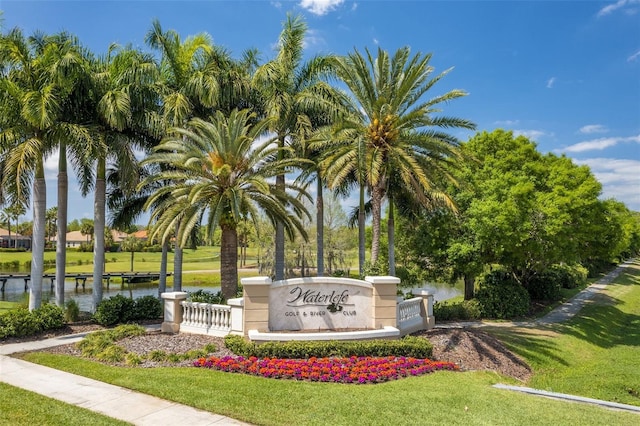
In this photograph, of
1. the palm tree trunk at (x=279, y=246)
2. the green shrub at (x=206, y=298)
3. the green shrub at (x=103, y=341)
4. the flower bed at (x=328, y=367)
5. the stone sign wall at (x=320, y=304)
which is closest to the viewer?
the flower bed at (x=328, y=367)

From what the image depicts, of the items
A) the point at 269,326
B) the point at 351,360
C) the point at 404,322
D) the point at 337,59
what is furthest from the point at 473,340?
the point at 337,59

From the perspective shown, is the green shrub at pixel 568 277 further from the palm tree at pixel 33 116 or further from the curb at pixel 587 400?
the palm tree at pixel 33 116

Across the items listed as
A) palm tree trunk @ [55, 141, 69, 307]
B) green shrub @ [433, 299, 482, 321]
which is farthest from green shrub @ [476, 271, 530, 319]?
palm tree trunk @ [55, 141, 69, 307]

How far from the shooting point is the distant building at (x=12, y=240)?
93.6 metres

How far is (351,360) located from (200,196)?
26.4ft

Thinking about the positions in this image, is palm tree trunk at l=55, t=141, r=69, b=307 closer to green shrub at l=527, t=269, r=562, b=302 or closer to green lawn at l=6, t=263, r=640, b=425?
green lawn at l=6, t=263, r=640, b=425

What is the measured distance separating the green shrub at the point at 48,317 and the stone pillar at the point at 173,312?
3670 mm

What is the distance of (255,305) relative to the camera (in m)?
13.5

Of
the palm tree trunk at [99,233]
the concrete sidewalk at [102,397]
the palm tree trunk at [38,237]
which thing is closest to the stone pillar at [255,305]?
the concrete sidewalk at [102,397]

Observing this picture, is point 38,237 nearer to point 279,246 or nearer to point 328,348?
point 279,246

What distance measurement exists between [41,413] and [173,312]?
7377mm

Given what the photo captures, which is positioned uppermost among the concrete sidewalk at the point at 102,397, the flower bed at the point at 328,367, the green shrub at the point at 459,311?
the concrete sidewalk at the point at 102,397

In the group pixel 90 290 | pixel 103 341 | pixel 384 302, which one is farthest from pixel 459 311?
pixel 90 290

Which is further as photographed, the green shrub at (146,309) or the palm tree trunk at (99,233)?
the green shrub at (146,309)
